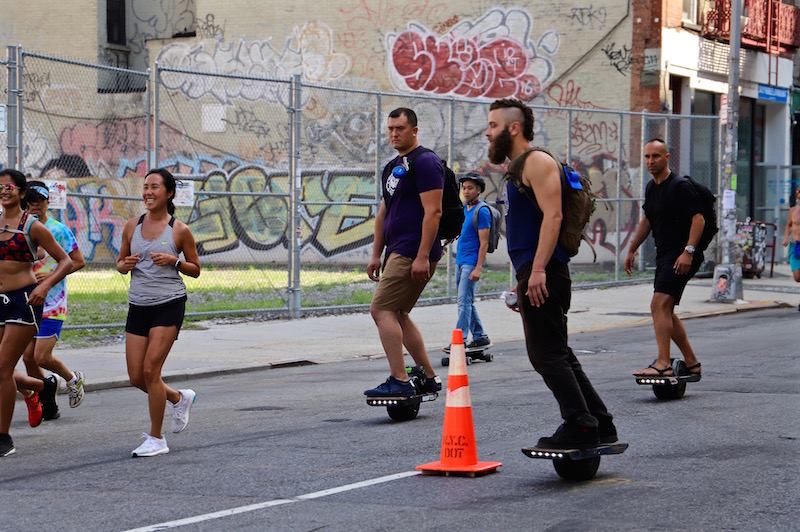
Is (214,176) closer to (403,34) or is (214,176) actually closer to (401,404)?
(403,34)

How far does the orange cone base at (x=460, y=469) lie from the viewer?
259 inches

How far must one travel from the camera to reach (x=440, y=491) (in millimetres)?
6246

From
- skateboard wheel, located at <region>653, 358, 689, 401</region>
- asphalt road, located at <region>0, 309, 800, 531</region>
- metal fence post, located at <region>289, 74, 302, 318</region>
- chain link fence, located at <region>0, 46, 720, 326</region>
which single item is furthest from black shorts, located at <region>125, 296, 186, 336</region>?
chain link fence, located at <region>0, 46, 720, 326</region>

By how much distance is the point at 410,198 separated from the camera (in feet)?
28.5

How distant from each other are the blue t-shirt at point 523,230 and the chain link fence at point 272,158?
655 inches

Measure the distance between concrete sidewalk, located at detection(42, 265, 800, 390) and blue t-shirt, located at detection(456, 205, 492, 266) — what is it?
1.70m

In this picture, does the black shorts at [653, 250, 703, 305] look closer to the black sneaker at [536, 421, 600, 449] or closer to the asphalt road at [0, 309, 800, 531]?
the asphalt road at [0, 309, 800, 531]

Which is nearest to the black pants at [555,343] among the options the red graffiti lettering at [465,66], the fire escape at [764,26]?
the red graffiti lettering at [465,66]

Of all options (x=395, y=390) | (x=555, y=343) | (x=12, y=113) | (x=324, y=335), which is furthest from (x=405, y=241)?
(x=324, y=335)

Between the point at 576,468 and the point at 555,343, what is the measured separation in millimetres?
674

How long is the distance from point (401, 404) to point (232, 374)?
14.5ft

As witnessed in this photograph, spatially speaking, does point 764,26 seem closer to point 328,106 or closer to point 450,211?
point 328,106

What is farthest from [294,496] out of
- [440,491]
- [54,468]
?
[54,468]

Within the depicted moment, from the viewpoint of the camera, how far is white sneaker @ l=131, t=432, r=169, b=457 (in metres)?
7.57
